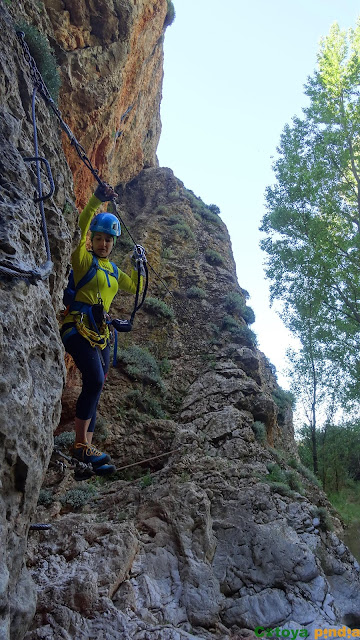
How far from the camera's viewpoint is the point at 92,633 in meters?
4.50

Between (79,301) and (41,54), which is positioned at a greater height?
(41,54)

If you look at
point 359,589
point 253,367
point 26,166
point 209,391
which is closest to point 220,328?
point 253,367

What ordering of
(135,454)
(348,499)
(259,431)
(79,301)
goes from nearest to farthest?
1. (79,301)
2. (135,454)
3. (259,431)
4. (348,499)

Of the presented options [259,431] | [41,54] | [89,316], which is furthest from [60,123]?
[259,431]

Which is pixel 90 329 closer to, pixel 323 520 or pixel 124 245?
pixel 323 520

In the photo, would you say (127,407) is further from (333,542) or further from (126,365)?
(333,542)

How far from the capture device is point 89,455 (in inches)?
186

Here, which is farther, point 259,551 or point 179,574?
point 259,551

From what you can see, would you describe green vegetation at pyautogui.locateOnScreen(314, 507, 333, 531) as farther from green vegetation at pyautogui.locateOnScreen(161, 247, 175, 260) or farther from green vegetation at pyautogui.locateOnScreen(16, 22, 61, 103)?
green vegetation at pyautogui.locateOnScreen(161, 247, 175, 260)

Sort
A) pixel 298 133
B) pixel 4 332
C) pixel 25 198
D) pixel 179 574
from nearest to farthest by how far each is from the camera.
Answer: pixel 4 332 < pixel 25 198 < pixel 179 574 < pixel 298 133

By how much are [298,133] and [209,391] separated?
948 cm

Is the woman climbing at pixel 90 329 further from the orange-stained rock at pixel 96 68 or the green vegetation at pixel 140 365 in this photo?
the orange-stained rock at pixel 96 68

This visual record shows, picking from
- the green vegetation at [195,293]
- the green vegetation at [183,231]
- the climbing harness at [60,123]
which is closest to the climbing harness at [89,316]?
the climbing harness at [60,123]

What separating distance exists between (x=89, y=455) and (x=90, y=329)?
1349 mm
